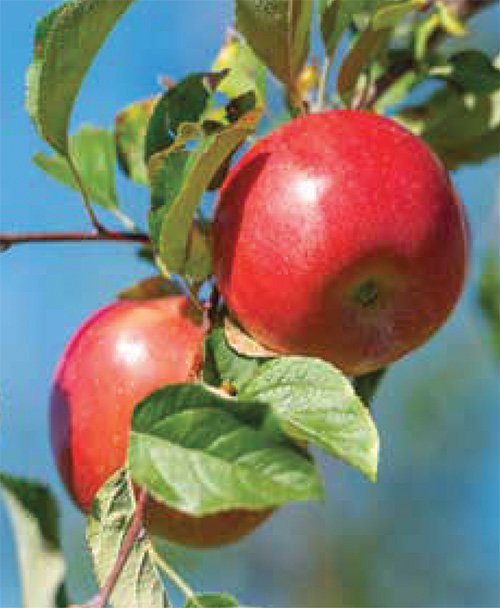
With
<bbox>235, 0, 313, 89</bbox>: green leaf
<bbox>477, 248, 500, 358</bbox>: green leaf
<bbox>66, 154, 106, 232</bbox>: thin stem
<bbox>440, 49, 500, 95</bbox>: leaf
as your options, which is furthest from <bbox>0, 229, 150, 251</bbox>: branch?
<bbox>477, 248, 500, 358</bbox>: green leaf

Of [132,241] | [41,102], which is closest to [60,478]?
[132,241]

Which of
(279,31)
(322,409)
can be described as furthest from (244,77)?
(322,409)

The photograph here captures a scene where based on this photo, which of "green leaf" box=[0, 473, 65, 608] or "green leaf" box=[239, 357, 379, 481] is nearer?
"green leaf" box=[239, 357, 379, 481]

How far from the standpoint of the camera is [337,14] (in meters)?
1.35

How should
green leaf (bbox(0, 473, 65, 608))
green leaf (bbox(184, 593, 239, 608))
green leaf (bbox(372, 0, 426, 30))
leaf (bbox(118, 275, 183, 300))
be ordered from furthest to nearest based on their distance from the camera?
leaf (bbox(118, 275, 183, 300)) → green leaf (bbox(372, 0, 426, 30)) → green leaf (bbox(0, 473, 65, 608)) → green leaf (bbox(184, 593, 239, 608))

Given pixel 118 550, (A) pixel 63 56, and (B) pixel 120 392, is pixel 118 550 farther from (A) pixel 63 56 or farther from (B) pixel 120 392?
(A) pixel 63 56

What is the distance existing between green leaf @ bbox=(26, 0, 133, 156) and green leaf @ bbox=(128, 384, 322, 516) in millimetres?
342

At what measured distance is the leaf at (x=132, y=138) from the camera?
160 centimetres

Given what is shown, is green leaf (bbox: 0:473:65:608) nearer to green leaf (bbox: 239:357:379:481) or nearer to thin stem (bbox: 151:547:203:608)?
thin stem (bbox: 151:547:203:608)

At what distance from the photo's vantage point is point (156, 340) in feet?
4.27

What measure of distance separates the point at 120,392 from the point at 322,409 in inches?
11.4

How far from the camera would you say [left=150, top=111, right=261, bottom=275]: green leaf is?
1133 millimetres

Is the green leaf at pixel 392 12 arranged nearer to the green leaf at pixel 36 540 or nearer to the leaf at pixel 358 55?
the leaf at pixel 358 55

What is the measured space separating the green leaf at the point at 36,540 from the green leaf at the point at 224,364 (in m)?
0.17
